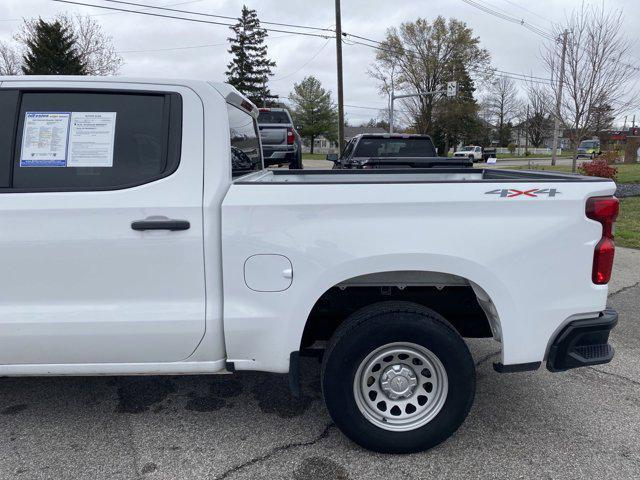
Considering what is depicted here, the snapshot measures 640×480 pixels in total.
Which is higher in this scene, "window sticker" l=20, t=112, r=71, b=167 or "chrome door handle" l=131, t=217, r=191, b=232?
"window sticker" l=20, t=112, r=71, b=167

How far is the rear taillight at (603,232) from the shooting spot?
2.47 meters

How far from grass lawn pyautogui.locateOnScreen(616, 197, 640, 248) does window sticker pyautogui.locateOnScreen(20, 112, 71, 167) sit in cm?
878

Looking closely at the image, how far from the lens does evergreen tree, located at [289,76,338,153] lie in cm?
5778

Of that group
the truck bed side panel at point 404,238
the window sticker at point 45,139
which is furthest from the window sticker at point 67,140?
the truck bed side panel at point 404,238

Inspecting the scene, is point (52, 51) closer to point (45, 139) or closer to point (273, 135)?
point (273, 135)

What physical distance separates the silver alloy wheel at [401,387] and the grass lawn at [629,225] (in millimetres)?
7325

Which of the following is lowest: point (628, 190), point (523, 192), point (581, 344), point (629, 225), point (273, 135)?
point (629, 225)

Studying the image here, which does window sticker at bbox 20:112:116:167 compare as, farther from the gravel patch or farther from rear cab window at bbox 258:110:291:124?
the gravel patch

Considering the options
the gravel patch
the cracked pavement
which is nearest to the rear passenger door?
the cracked pavement

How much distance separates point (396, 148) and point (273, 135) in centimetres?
413

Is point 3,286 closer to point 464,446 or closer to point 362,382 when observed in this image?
point 362,382

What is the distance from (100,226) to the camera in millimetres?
2408

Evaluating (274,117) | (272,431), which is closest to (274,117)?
(274,117)

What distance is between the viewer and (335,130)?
6016cm
